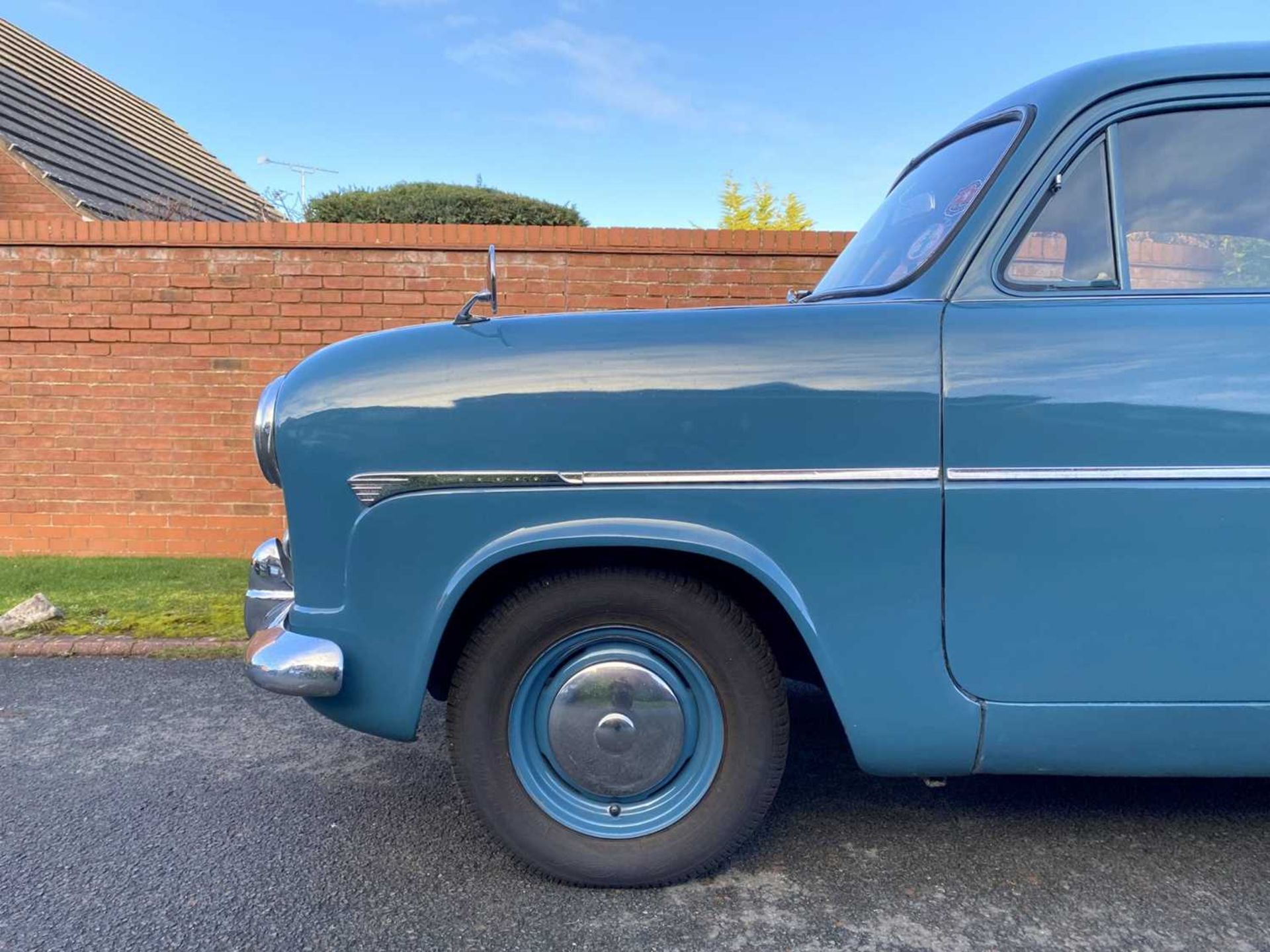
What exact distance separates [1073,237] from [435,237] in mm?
4362

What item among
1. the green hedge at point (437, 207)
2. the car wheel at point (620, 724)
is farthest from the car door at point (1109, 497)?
the green hedge at point (437, 207)

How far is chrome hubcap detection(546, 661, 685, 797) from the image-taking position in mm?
2145

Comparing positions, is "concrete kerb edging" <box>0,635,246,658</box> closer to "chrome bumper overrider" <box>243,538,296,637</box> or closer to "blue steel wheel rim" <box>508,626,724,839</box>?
"chrome bumper overrider" <box>243,538,296,637</box>

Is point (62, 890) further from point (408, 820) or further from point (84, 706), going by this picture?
point (84, 706)

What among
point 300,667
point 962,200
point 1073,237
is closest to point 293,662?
point 300,667

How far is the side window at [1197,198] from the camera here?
213 cm

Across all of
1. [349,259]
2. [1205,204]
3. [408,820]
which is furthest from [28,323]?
[1205,204]

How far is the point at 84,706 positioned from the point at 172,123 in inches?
601

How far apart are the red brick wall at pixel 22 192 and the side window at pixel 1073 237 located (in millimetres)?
10981

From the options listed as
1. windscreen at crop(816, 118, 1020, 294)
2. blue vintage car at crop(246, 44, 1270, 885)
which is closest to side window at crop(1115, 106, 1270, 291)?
blue vintage car at crop(246, 44, 1270, 885)

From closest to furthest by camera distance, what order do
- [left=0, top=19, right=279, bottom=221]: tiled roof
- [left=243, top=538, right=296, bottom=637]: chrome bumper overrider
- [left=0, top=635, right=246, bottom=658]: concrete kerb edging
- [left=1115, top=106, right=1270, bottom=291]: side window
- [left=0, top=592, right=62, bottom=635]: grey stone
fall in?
[left=1115, top=106, right=1270, bottom=291]: side window
[left=243, top=538, right=296, bottom=637]: chrome bumper overrider
[left=0, top=635, right=246, bottom=658]: concrete kerb edging
[left=0, top=592, right=62, bottom=635]: grey stone
[left=0, top=19, right=279, bottom=221]: tiled roof

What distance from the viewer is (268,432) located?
7.11 ft

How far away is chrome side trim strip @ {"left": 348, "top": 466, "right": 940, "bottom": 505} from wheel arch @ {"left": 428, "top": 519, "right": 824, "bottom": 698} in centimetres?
10

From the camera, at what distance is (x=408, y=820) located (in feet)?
8.49
